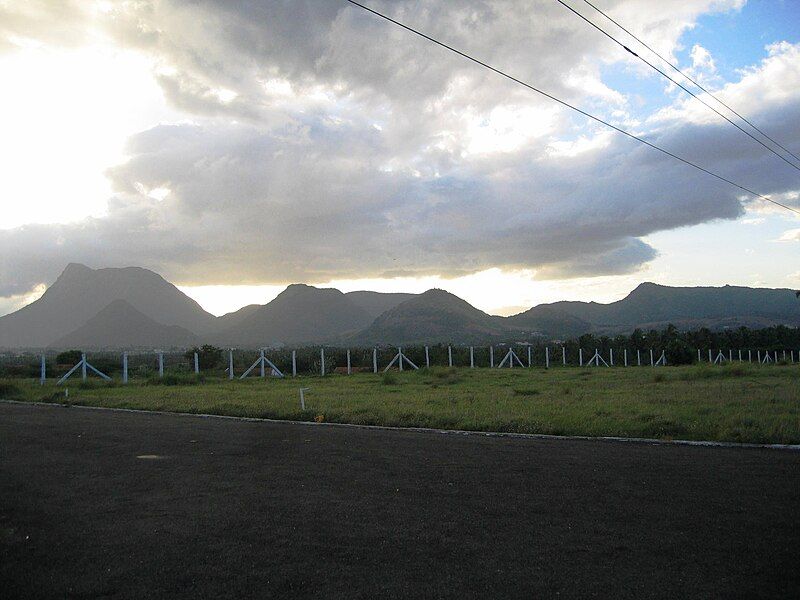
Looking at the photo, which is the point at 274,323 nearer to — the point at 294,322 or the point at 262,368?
the point at 294,322

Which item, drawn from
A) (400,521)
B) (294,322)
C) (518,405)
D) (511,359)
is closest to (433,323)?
(294,322)

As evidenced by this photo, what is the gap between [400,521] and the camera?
655cm

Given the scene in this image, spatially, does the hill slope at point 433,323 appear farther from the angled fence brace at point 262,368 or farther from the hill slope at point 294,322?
the angled fence brace at point 262,368

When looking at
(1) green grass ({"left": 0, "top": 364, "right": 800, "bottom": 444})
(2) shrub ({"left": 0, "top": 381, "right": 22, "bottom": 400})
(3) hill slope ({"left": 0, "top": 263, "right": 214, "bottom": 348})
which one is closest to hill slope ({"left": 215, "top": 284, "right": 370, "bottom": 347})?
(3) hill slope ({"left": 0, "top": 263, "right": 214, "bottom": 348})

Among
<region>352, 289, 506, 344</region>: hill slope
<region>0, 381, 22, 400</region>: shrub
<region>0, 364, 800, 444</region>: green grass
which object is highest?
<region>352, 289, 506, 344</region>: hill slope

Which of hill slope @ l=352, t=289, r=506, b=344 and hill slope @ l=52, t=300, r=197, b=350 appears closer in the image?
hill slope @ l=352, t=289, r=506, b=344

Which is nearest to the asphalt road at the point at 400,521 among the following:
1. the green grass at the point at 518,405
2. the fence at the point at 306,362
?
the green grass at the point at 518,405

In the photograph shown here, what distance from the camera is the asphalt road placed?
4965 millimetres

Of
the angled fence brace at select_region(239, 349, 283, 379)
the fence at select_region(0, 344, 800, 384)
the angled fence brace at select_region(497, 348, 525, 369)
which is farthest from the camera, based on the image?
the angled fence brace at select_region(497, 348, 525, 369)

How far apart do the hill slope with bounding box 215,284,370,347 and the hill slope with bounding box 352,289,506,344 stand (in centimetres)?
1862

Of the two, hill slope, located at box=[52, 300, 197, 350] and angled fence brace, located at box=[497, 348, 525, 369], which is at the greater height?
hill slope, located at box=[52, 300, 197, 350]

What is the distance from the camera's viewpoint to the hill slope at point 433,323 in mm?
136375

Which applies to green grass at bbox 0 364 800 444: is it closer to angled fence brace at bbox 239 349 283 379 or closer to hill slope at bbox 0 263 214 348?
angled fence brace at bbox 239 349 283 379

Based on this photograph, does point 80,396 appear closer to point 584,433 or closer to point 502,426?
point 502,426
